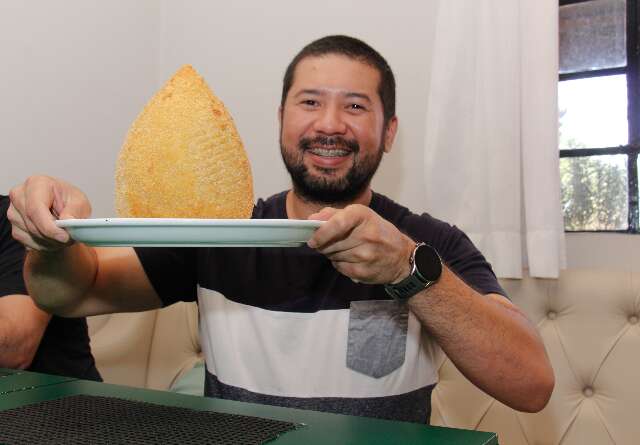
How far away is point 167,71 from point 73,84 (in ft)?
1.49

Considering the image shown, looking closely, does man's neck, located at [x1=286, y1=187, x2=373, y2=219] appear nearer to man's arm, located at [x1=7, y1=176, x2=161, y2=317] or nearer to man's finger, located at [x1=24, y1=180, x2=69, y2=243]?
man's arm, located at [x1=7, y1=176, x2=161, y2=317]

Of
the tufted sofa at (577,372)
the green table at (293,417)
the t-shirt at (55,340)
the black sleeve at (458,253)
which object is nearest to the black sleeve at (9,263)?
the t-shirt at (55,340)

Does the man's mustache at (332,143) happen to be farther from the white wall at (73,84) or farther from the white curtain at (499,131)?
the white wall at (73,84)

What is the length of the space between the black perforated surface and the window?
55.6 inches

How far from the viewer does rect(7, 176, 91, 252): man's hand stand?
2.51ft

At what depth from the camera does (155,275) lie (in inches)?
50.4

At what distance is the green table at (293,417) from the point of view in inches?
23.5

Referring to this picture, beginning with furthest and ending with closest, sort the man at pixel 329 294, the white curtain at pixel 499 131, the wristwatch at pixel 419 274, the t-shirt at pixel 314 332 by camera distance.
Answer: the white curtain at pixel 499 131 < the t-shirt at pixel 314 332 < the man at pixel 329 294 < the wristwatch at pixel 419 274

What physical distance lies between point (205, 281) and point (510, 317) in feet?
1.83

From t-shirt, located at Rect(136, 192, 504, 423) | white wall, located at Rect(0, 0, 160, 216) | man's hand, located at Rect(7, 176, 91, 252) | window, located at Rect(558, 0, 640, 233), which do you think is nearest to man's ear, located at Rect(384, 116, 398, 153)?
t-shirt, located at Rect(136, 192, 504, 423)

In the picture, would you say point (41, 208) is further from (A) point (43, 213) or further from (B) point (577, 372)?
(B) point (577, 372)

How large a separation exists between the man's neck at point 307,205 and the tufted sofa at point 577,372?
1.70ft

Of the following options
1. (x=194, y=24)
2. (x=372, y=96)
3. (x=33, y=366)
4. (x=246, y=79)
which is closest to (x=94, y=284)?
(x=33, y=366)

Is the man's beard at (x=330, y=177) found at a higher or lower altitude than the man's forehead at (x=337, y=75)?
lower
